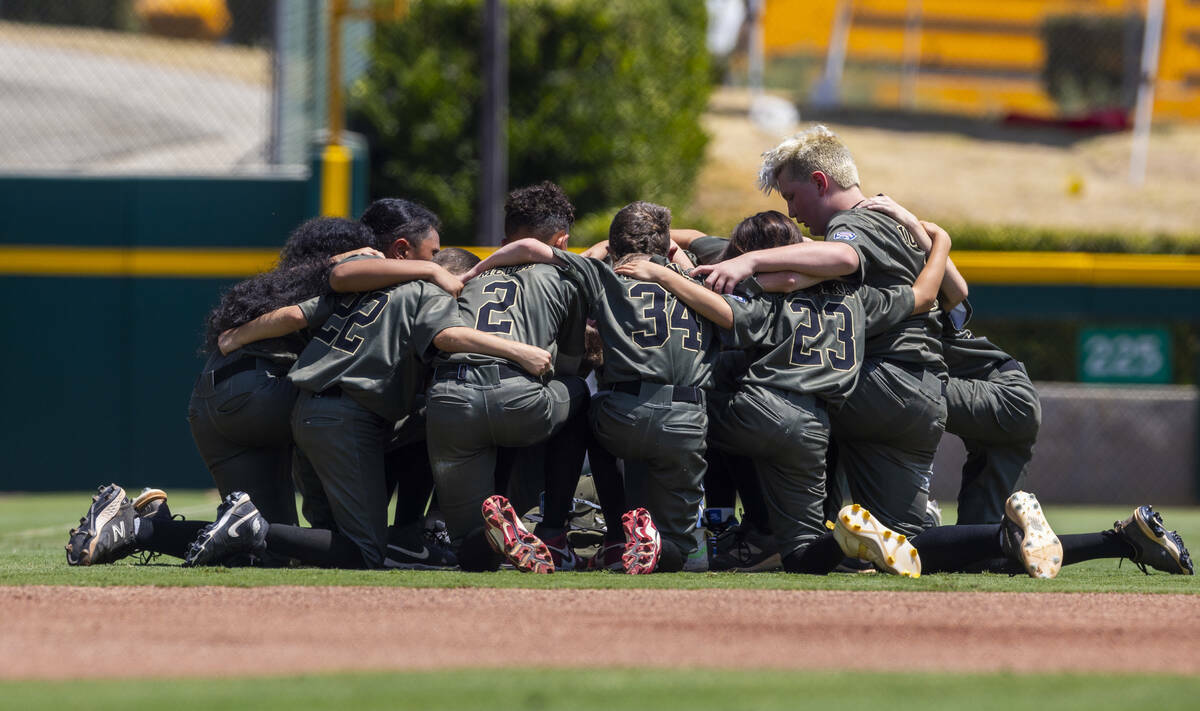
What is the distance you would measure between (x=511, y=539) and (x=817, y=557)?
120 cm

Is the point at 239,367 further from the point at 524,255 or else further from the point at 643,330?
the point at 643,330

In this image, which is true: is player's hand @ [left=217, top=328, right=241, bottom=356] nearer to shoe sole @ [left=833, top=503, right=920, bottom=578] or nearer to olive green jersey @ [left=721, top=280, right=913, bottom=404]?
olive green jersey @ [left=721, top=280, right=913, bottom=404]

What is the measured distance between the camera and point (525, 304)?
539 centimetres

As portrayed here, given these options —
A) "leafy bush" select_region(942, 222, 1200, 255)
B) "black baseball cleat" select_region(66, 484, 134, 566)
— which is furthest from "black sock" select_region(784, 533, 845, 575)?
"leafy bush" select_region(942, 222, 1200, 255)

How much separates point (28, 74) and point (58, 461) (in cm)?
447

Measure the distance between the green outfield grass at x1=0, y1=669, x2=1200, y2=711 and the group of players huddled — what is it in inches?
68.8

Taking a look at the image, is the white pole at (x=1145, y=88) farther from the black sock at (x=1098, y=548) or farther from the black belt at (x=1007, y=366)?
the black sock at (x=1098, y=548)

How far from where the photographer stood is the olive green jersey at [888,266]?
18.2ft

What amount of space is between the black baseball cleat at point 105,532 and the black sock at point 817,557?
2.52 metres

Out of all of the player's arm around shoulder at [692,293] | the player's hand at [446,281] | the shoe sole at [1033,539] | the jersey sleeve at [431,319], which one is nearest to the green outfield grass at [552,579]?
the shoe sole at [1033,539]

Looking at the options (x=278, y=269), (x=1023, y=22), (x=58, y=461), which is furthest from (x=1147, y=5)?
(x=278, y=269)

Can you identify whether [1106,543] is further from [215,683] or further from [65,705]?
[65,705]

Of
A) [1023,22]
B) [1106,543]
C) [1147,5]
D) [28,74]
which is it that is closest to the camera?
[1106,543]

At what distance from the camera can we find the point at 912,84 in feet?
78.5
